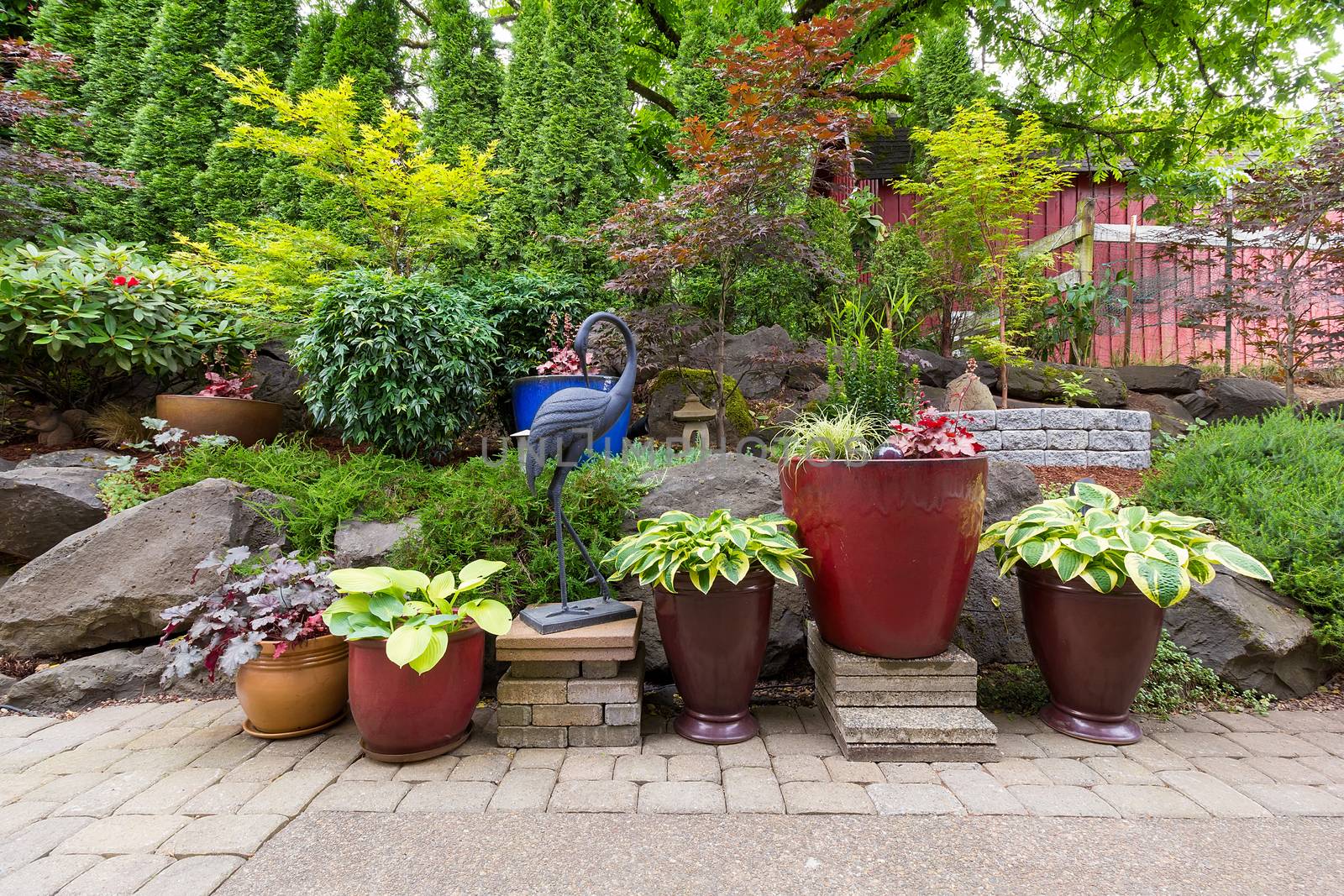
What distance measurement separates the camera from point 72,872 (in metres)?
1.54

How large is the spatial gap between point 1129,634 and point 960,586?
0.59m

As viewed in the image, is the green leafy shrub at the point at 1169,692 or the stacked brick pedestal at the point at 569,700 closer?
the stacked brick pedestal at the point at 569,700

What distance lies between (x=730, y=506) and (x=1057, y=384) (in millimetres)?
4943

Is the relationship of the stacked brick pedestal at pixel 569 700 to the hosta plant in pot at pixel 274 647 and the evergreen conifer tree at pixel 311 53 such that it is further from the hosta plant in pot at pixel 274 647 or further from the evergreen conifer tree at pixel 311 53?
the evergreen conifer tree at pixel 311 53

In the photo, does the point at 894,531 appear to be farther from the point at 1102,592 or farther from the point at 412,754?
the point at 412,754

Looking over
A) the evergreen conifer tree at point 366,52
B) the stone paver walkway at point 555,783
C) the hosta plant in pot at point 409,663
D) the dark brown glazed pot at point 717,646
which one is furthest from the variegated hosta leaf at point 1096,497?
the evergreen conifer tree at point 366,52

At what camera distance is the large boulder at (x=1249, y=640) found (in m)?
2.55

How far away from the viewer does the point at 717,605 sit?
7.09 feet

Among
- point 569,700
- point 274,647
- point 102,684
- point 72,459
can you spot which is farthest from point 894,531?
point 72,459

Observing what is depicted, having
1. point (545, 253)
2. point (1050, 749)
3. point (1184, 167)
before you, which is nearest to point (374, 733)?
point (1050, 749)

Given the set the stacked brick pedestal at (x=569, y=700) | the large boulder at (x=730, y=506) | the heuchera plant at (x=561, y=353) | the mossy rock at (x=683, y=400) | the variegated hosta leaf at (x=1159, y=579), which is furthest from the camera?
the mossy rock at (x=683, y=400)

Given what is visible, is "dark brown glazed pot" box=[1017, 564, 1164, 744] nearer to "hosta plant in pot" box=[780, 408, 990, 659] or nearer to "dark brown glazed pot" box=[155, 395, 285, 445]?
"hosta plant in pot" box=[780, 408, 990, 659]

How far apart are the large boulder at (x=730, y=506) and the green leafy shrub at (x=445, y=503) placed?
A: 0.52 ft

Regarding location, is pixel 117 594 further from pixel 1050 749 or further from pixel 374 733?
pixel 1050 749
